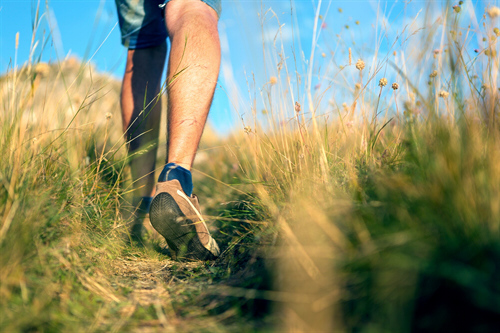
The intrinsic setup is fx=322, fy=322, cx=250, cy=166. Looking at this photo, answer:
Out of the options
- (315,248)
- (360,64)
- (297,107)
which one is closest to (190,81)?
(297,107)

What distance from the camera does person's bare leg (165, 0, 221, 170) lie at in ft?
4.29

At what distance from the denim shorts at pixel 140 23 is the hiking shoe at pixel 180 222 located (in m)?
1.20

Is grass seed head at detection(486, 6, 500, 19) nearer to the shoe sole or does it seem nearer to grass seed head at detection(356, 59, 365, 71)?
grass seed head at detection(356, 59, 365, 71)

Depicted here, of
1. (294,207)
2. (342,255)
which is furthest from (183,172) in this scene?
(342,255)

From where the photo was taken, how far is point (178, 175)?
1249 millimetres

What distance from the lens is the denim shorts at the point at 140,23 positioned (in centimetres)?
194

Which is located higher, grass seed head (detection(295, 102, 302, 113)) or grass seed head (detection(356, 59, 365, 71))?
grass seed head (detection(356, 59, 365, 71))

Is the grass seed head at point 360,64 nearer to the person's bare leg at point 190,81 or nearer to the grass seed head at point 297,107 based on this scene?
the grass seed head at point 297,107

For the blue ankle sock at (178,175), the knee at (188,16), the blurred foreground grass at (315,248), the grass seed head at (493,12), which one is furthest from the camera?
the knee at (188,16)

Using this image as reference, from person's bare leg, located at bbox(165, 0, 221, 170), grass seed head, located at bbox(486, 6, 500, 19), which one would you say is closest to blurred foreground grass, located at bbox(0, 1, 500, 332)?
grass seed head, located at bbox(486, 6, 500, 19)

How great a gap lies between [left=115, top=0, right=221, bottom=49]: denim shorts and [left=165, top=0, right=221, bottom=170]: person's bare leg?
66 cm

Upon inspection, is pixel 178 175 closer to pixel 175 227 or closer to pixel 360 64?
pixel 175 227

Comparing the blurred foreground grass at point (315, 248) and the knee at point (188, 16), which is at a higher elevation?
the knee at point (188, 16)

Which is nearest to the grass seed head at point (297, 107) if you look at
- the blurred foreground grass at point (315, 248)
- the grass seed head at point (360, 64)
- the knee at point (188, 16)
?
the blurred foreground grass at point (315, 248)
